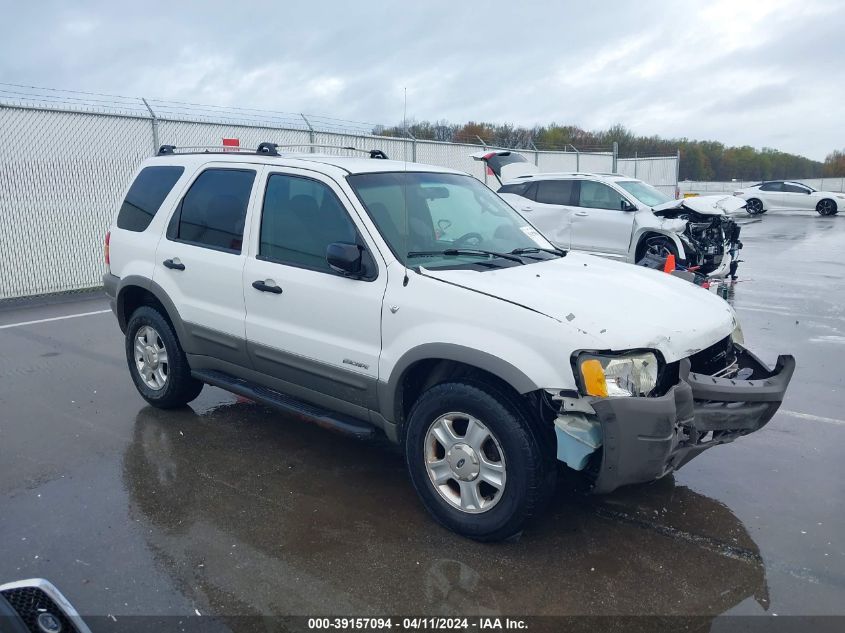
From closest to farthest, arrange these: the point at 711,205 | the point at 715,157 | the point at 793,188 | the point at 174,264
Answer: the point at 174,264 < the point at 711,205 < the point at 793,188 < the point at 715,157

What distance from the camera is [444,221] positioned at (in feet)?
15.1

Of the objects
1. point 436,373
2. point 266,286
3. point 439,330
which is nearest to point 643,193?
Result: point 266,286

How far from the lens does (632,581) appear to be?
345cm

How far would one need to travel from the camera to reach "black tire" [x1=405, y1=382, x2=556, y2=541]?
346 cm

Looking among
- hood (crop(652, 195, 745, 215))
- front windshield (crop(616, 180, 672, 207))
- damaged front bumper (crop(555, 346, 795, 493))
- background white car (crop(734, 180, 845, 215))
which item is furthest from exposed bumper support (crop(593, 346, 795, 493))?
background white car (crop(734, 180, 845, 215))

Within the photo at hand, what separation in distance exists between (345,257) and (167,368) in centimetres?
234

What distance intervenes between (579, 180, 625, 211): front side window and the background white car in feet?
65.5

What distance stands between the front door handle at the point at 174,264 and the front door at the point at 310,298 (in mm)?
752

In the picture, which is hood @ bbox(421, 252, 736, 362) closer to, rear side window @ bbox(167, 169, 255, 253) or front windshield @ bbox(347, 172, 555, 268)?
front windshield @ bbox(347, 172, 555, 268)

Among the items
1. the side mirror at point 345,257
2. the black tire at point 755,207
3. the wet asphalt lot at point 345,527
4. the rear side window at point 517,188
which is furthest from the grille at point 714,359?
the black tire at point 755,207

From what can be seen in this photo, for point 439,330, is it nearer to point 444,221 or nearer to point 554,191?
point 444,221

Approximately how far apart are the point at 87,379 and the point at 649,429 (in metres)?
5.32

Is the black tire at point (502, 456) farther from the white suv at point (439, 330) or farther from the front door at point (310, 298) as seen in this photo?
the front door at point (310, 298)

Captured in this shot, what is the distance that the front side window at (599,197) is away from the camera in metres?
12.5
